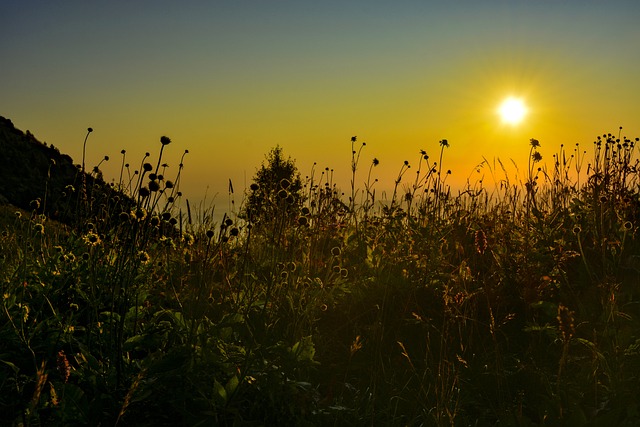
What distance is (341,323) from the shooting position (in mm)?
4562

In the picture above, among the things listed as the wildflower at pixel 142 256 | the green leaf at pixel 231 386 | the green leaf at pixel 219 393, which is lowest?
the green leaf at pixel 219 393

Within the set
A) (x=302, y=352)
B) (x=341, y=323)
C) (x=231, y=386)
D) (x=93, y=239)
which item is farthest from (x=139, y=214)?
(x=341, y=323)

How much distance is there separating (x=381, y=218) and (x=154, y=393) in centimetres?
400

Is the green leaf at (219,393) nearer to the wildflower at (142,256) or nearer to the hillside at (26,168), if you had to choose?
the wildflower at (142,256)

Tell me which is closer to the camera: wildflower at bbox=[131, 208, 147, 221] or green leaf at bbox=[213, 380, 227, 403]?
green leaf at bbox=[213, 380, 227, 403]

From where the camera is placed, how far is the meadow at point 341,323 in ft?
8.84

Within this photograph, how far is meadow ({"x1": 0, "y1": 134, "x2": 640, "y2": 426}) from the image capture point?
8.84 feet

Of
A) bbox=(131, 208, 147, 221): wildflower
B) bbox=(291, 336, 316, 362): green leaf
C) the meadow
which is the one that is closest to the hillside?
the meadow

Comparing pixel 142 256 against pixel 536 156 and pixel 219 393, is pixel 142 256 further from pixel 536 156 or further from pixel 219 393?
pixel 536 156

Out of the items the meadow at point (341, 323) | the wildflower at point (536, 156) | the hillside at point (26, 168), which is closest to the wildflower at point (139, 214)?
the meadow at point (341, 323)

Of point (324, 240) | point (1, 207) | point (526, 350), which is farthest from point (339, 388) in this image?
point (1, 207)

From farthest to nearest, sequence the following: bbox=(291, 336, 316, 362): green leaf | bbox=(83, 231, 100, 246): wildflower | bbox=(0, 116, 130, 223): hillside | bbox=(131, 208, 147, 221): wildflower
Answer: bbox=(0, 116, 130, 223): hillside → bbox=(83, 231, 100, 246): wildflower → bbox=(291, 336, 316, 362): green leaf → bbox=(131, 208, 147, 221): wildflower

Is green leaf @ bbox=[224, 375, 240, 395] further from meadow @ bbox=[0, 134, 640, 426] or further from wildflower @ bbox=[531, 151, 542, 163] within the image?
wildflower @ bbox=[531, 151, 542, 163]

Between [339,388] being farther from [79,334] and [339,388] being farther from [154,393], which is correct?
[79,334]
